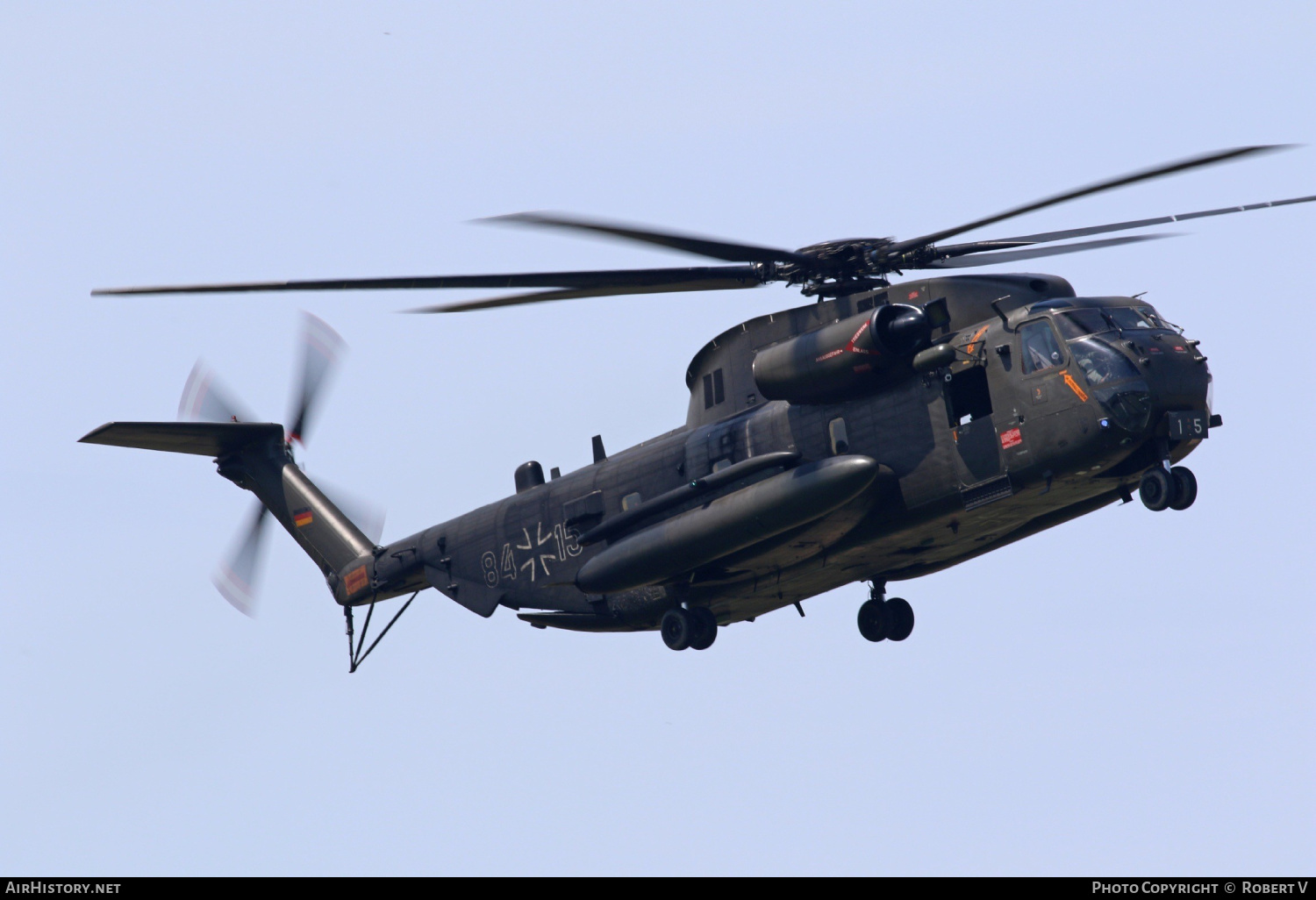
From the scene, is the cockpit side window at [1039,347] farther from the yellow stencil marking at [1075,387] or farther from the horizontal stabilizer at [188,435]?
the horizontal stabilizer at [188,435]

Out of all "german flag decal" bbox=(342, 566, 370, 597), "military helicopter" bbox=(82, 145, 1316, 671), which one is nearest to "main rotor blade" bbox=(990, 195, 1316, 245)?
"military helicopter" bbox=(82, 145, 1316, 671)

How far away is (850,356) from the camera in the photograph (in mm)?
21797

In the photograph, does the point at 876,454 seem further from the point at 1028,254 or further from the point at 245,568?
the point at 245,568

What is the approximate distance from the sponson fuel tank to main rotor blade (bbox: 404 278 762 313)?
2801 mm

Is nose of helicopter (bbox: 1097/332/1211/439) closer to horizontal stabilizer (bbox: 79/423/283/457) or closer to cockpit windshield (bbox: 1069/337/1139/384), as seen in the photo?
cockpit windshield (bbox: 1069/337/1139/384)

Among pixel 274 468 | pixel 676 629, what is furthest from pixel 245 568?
pixel 676 629

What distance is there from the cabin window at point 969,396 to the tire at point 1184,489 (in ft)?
8.77

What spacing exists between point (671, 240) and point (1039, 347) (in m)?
5.04

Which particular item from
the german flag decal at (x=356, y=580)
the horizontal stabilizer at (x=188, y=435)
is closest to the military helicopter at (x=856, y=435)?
the german flag decal at (x=356, y=580)

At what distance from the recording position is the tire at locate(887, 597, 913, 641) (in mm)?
25422
